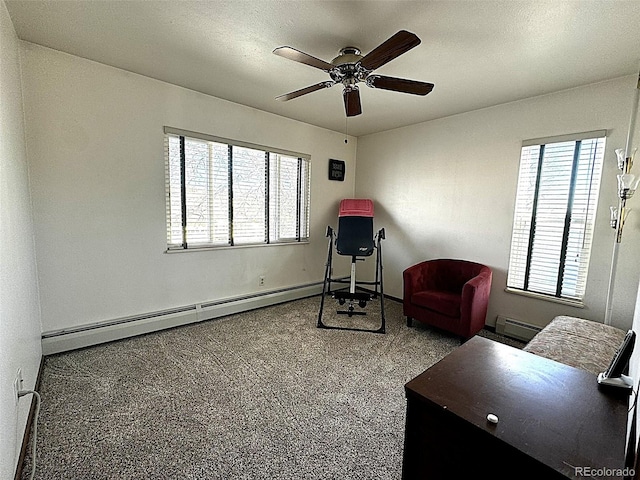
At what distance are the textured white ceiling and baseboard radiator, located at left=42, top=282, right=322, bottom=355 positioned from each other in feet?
7.61

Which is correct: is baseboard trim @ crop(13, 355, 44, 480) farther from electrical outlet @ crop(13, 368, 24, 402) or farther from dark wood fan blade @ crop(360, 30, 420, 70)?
dark wood fan blade @ crop(360, 30, 420, 70)

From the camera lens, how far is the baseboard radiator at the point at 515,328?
2.98 metres

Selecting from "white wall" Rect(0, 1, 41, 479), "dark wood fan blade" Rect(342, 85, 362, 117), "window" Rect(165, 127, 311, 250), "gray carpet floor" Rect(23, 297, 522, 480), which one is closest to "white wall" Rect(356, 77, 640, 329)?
"gray carpet floor" Rect(23, 297, 522, 480)

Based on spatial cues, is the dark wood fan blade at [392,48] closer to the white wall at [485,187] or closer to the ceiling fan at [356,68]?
the ceiling fan at [356,68]

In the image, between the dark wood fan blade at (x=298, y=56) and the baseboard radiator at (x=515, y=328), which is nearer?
the dark wood fan blade at (x=298, y=56)

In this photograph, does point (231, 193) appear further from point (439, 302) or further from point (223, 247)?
point (439, 302)

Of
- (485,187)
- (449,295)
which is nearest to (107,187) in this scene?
(449,295)

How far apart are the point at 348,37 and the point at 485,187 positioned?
225 cm

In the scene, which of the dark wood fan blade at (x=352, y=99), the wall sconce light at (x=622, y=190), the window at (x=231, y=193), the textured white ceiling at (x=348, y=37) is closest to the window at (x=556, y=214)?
the wall sconce light at (x=622, y=190)

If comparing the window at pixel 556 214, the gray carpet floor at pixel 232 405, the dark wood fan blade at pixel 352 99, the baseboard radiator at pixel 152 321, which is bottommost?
the gray carpet floor at pixel 232 405

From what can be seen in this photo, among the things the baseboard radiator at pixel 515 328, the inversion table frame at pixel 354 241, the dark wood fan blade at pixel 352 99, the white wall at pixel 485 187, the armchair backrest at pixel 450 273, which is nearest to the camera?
the dark wood fan blade at pixel 352 99

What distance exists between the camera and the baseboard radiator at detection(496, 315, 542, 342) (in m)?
2.98

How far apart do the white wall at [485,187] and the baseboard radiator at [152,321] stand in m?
1.83

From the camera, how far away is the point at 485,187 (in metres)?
3.29
